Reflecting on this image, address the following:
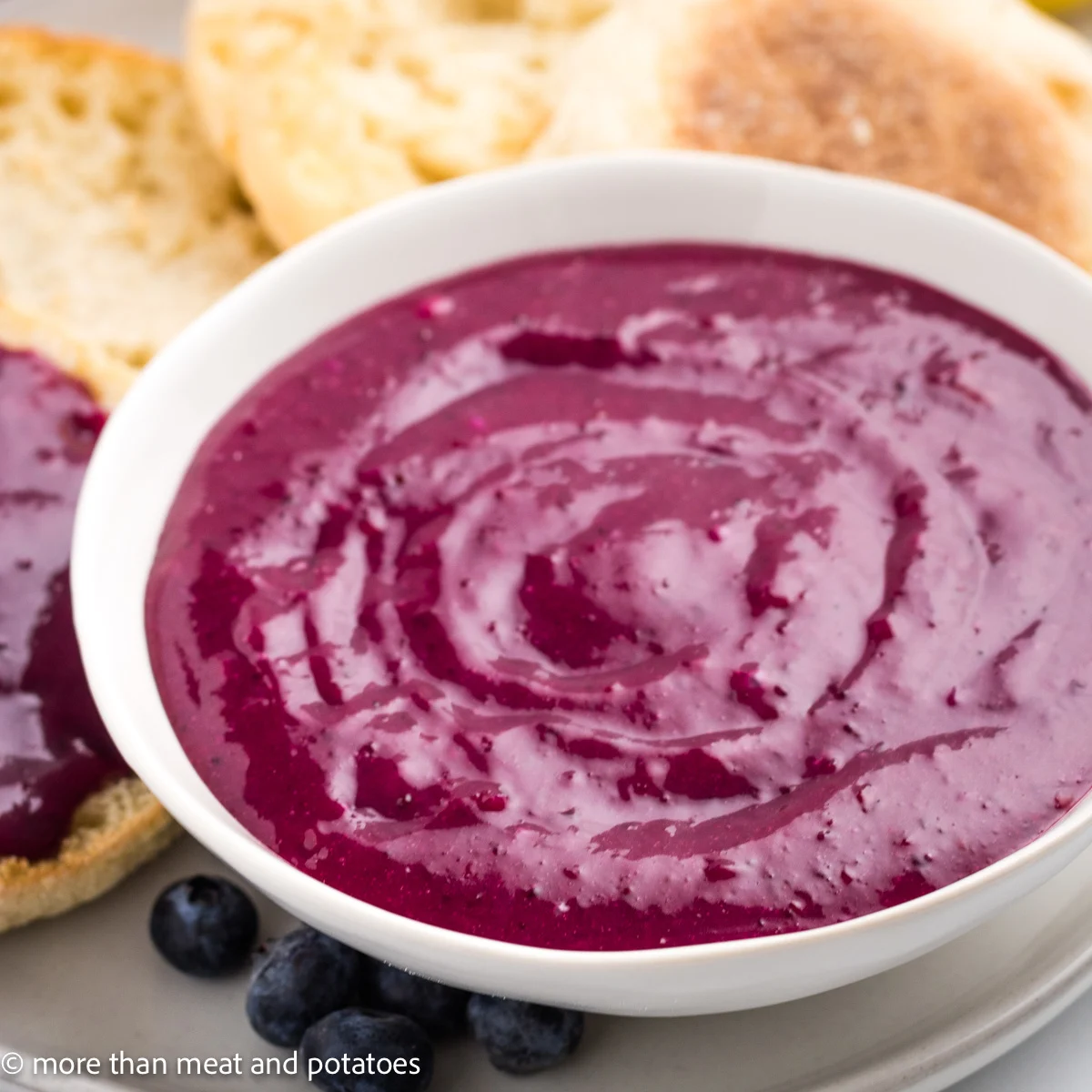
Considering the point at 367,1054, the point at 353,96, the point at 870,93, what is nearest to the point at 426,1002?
the point at 367,1054

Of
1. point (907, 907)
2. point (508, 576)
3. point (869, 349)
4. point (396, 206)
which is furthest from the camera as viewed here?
point (396, 206)

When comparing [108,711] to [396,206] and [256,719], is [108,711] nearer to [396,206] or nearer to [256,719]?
[256,719]

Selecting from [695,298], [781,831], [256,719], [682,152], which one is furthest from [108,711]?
[682,152]

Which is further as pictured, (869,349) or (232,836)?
(869,349)

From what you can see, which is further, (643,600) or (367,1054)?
(643,600)

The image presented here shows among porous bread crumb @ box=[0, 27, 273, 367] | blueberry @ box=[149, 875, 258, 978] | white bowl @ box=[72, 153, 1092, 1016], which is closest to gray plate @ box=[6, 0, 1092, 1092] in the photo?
blueberry @ box=[149, 875, 258, 978]

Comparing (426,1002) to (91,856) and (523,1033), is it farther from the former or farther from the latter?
(91,856)
